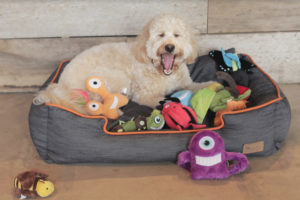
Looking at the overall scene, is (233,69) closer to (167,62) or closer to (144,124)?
(167,62)

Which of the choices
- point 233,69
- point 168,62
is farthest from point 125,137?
point 233,69

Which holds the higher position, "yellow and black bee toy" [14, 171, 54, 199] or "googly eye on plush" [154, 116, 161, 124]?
"googly eye on plush" [154, 116, 161, 124]

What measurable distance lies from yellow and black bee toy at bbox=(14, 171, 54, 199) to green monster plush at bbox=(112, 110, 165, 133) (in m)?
0.56

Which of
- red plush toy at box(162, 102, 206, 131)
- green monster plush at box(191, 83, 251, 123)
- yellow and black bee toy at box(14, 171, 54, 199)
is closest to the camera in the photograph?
yellow and black bee toy at box(14, 171, 54, 199)

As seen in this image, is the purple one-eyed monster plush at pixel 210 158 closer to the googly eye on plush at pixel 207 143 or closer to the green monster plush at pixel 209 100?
the googly eye on plush at pixel 207 143

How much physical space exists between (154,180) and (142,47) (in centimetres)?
103

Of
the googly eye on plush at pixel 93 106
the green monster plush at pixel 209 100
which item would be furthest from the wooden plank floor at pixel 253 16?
the googly eye on plush at pixel 93 106

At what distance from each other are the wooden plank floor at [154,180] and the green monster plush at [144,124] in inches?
9.5

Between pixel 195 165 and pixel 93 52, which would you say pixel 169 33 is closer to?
pixel 93 52

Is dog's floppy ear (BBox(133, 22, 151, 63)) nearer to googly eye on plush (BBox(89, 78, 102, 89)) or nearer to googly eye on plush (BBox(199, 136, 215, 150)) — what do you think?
googly eye on plush (BBox(89, 78, 102, 89))

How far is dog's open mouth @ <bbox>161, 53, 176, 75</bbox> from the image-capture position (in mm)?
2311

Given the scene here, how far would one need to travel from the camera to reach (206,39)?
299cm

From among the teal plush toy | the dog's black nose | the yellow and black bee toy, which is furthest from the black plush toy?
the yellow and black bee toy

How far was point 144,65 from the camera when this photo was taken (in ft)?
8.07
